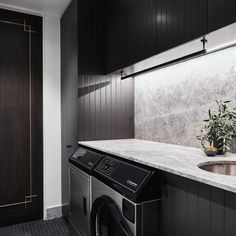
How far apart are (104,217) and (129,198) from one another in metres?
0.49

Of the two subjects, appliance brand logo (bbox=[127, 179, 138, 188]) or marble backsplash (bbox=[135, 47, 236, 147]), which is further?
marble backsplash (bbox=[135, 47, 236, 147])

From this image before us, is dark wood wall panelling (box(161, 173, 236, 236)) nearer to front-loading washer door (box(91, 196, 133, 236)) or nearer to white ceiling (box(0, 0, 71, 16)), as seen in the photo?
front-loading washer door (box(91, 196, 133, 236))

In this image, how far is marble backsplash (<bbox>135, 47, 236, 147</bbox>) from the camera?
163 cm

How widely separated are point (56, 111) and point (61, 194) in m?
1.04

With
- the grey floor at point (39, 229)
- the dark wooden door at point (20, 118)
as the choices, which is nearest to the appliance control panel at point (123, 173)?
the grey floor at point (39, 229)

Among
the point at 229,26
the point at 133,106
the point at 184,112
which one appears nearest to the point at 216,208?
the point at 229,26

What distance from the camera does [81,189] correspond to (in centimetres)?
192

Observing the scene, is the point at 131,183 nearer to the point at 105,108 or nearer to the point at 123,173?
the point at 123,173

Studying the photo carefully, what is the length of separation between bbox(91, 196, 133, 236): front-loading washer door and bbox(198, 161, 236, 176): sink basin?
598 mm

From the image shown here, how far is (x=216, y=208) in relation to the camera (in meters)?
0.98

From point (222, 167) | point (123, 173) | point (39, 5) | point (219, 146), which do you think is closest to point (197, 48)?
point (219, 146)

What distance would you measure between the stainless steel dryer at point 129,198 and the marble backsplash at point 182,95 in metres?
0.72

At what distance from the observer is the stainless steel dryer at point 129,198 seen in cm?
119

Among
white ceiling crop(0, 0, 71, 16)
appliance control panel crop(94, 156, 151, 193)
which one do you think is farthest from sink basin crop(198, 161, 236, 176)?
white ceiling crop(0, 0, 71, 16)
